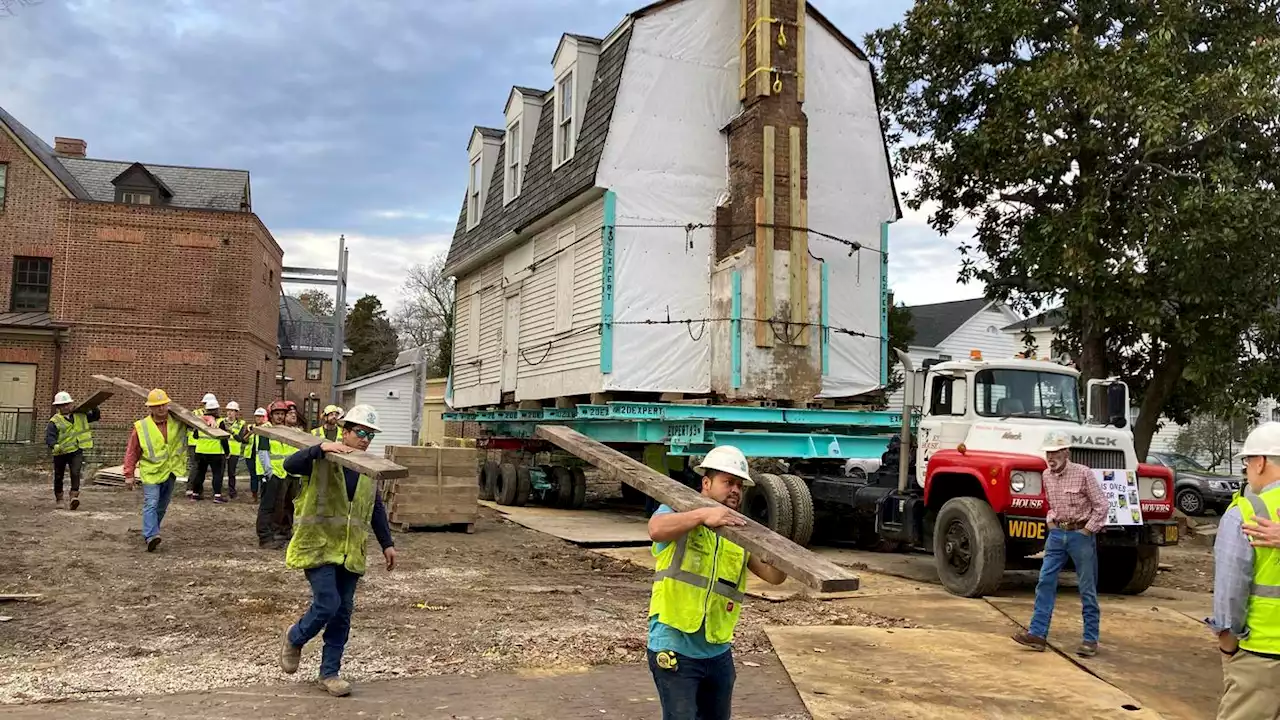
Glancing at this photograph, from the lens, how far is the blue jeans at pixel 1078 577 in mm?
7547

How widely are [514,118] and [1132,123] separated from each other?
1048 cm

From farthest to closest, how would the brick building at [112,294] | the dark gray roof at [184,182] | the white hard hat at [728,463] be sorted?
the dark gray roof at [184,182] < the brick building at [112,294] < the white hard hat at [728,463]

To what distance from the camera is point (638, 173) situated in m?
14.2

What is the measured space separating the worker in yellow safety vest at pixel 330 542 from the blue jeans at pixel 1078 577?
16.3 feet

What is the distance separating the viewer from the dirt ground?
6.45 meters

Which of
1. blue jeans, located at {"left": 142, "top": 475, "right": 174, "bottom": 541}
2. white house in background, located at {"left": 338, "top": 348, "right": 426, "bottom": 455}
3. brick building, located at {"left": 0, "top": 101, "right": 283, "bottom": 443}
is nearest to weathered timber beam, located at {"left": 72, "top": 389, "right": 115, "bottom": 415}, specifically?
blue jeans, located at {"left": 142, "top": 475, "right": 174, "bottom": 541}

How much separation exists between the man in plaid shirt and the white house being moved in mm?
6227

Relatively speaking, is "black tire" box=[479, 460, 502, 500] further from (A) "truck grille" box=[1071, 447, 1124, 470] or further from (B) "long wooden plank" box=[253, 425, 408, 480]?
(B) "long wooden plank" box=[253, 425, 408, 480]

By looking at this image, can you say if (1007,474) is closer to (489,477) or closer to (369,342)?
(489,477)

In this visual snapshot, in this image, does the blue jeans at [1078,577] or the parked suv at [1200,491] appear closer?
the blue jeans at [1078,577]

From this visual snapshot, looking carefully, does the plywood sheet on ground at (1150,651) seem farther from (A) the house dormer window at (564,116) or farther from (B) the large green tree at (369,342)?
(B) the large green tree at (369,342)

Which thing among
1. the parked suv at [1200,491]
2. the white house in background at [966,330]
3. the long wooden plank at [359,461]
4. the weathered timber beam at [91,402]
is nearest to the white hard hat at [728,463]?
the long wooden plank at [359,461]

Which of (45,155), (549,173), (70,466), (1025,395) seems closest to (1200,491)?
(1025,395)

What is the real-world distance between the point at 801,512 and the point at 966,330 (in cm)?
3135
